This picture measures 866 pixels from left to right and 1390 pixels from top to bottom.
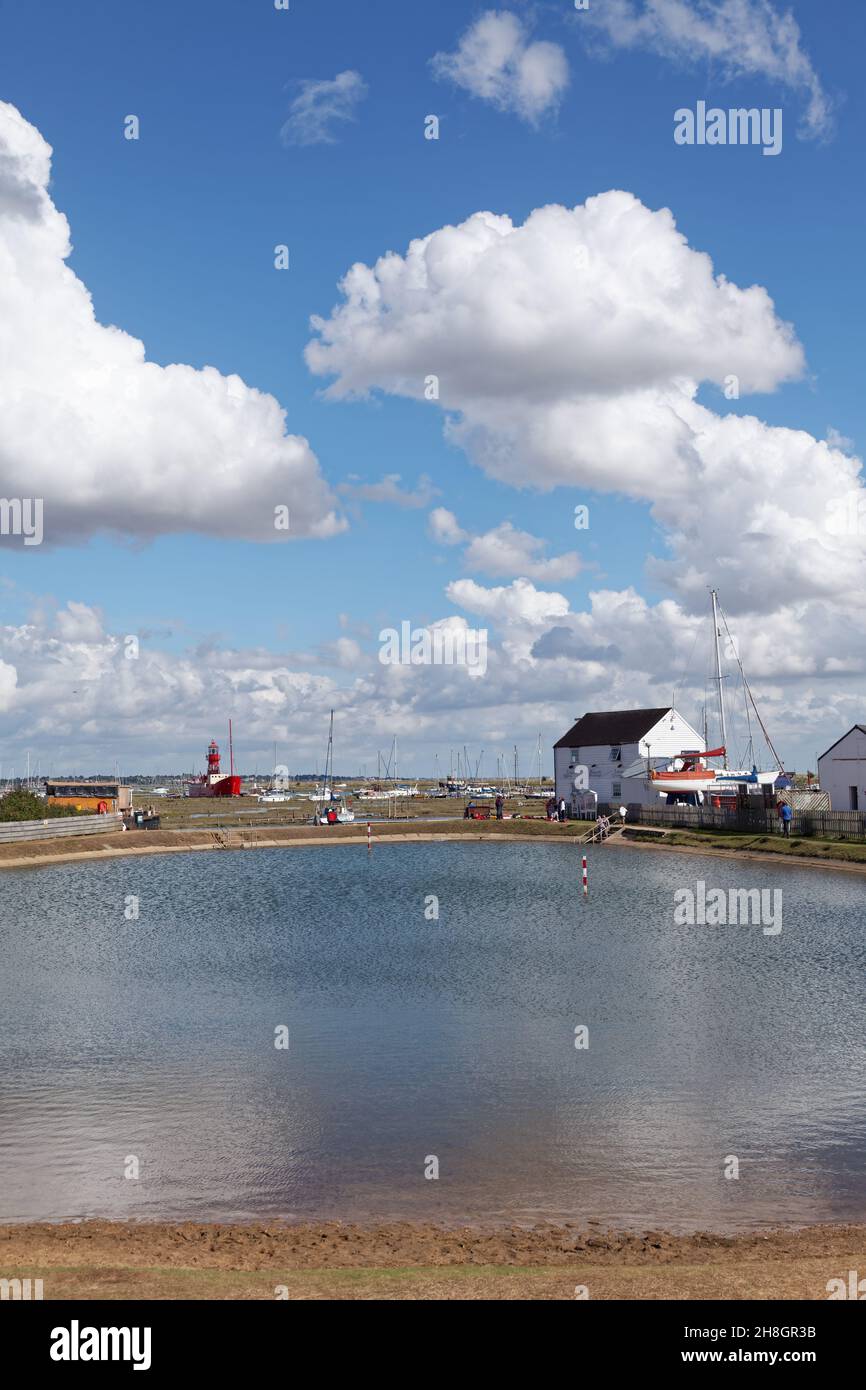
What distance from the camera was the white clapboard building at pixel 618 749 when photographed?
372 ft

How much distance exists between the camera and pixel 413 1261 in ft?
47.2

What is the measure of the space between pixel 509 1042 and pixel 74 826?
247ft

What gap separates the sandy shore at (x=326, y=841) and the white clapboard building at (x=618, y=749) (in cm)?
939

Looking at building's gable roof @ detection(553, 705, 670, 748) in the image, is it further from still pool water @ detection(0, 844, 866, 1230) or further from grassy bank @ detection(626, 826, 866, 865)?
still pool water @ detection(0, 844, 866, 1230)

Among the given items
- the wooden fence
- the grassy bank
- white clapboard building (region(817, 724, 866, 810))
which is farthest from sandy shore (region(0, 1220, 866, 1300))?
white clapboard building (region(817, 724, 866, 810))

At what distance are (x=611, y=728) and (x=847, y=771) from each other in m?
37.8

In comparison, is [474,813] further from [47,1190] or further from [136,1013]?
[47,1190]

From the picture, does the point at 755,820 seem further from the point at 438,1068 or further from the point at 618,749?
the point at 438,1068

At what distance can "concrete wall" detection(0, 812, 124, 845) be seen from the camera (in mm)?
88688

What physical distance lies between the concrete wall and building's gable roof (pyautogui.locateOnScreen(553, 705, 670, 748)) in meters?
51.4

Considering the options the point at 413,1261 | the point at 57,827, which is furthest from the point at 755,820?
the point at 413,1261

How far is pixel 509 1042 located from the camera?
28078 mm
